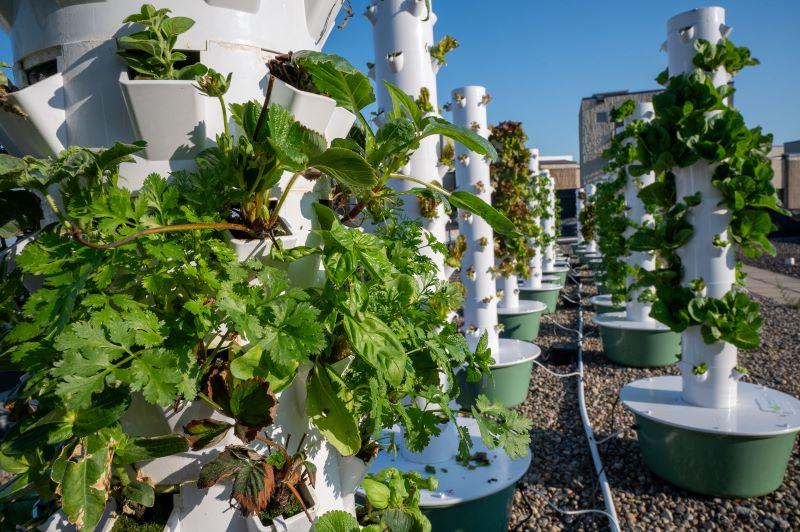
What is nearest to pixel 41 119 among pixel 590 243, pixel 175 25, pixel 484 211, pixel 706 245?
pixel 175 25

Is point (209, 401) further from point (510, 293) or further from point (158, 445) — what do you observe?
point (510, 293)

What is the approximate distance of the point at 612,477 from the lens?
4508 mm

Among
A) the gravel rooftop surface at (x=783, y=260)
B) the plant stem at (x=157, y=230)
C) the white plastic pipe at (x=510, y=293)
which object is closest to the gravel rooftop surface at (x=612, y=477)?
the white plastic pipe at (x=510, y=293)

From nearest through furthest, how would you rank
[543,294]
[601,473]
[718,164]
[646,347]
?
[718,164], [601,473], [646,347], [543,294]

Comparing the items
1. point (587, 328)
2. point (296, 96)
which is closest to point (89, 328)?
point (296, 96)

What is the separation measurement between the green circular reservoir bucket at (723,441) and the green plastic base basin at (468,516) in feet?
6.28

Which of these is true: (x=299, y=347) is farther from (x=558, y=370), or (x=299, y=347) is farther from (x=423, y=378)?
(x=558, y=370)

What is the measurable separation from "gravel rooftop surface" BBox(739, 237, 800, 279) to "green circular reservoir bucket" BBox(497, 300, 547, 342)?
10.9m

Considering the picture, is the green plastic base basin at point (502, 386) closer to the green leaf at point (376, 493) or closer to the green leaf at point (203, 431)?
the green leaf at point (376, 493)

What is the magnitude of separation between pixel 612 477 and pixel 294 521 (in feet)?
14.3

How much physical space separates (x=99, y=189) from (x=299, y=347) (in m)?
0.54

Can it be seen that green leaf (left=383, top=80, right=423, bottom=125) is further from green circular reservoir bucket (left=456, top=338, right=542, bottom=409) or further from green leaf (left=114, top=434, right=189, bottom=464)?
green circular reservoir bucket (left=456, top=338, right=542, bottom=409)

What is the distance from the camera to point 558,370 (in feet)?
25.0

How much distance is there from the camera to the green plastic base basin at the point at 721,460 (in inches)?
146
